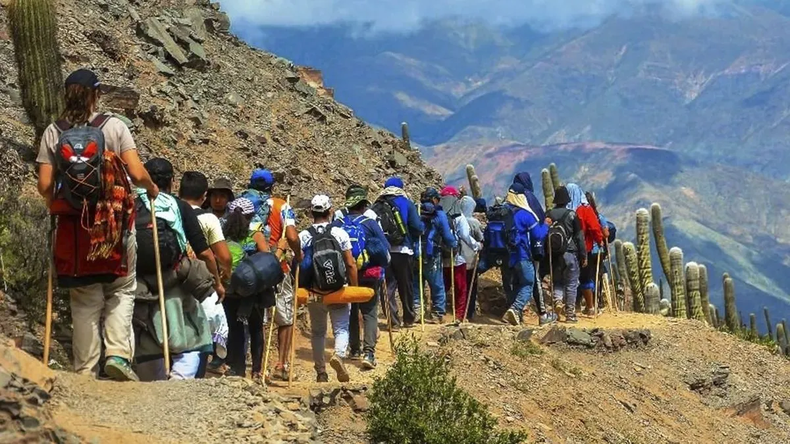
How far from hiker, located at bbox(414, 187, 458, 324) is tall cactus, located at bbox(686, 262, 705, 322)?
950cm

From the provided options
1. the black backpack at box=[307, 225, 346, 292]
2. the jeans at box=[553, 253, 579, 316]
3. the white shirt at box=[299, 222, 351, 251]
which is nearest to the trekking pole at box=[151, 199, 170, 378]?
the black backpack at box=[307, 225, 346, 292]

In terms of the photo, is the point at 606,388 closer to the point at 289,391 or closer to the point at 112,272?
the point at 289,391

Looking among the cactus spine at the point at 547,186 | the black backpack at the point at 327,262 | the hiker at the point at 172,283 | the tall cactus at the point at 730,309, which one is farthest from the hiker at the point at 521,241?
the tall cactus at the point at 730,309

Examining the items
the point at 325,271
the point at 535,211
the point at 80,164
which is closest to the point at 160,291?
the point at 80,164

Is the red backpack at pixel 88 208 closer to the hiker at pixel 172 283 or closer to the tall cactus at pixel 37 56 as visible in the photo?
→ the hiker at pixel 172 283

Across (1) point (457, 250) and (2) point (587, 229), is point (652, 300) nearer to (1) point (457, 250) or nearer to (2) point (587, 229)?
(2) point (587, 229)

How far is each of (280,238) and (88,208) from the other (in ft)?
11.4

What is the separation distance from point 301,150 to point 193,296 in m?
15.4

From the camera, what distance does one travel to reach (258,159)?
20.8 m

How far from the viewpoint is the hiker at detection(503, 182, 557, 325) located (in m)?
15.0

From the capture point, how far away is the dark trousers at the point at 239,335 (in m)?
9.16

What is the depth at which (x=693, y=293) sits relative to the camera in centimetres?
2286

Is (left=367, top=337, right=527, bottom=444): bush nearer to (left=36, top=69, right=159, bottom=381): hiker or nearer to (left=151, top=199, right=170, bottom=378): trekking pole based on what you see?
(left=151, top=199, right=170, bottom=378): trekking pole

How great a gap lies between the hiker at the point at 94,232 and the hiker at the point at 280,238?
114 inches
